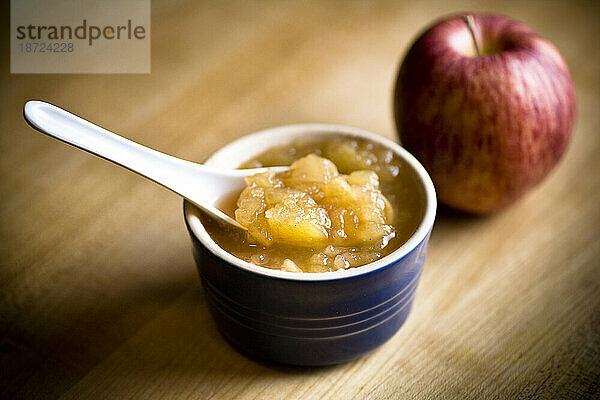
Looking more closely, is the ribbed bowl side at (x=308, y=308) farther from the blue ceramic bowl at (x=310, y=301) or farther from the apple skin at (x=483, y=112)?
the apple skin at (x=483, y=112)

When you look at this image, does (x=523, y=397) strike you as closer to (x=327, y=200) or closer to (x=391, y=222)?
(x=391, y=222)

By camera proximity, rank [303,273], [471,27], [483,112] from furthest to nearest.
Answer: [471,27] < [483,112] < [303,273]

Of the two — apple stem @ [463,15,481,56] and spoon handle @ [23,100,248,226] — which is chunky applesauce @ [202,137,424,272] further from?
apple stem @ [463,15,481,56]

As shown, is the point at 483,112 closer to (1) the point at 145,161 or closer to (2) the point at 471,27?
(2) the point at 471,27

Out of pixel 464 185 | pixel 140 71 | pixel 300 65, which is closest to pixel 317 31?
pixel 300 65

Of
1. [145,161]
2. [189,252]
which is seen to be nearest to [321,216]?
[145,161]

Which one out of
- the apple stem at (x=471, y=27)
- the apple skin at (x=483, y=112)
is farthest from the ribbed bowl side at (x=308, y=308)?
the apple stem at (x=471, y=27)
